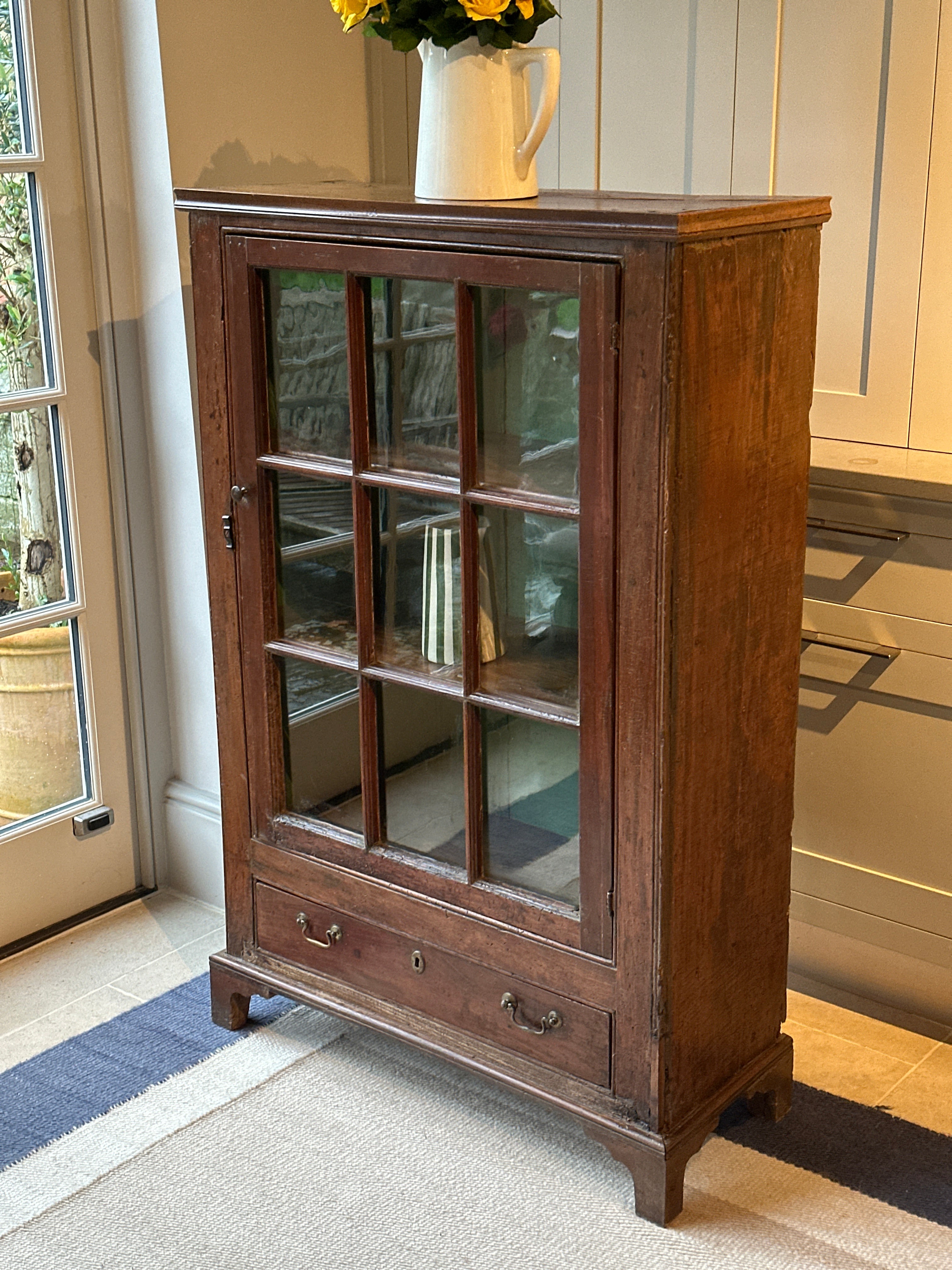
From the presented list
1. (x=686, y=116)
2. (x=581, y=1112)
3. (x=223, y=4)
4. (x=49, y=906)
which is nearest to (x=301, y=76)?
(x=223, y=4)

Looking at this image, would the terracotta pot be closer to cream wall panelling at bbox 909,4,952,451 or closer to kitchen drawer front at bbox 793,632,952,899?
kitchen drawer front at bbox 793,632,952,899

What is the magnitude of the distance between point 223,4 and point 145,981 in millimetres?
1659

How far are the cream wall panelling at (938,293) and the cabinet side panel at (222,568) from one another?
105cm

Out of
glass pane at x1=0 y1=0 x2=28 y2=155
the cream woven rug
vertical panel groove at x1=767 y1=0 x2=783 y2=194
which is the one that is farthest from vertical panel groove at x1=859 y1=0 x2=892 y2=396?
glass pane at x1=0 y1=0 x2=28 y2=155

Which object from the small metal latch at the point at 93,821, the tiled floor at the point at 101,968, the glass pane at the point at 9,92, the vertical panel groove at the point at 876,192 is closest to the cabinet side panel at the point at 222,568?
the tiled floor at the point at 101,968

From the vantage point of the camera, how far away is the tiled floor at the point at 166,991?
213cm

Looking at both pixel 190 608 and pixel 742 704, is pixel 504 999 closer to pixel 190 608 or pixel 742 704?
pixel 742 704

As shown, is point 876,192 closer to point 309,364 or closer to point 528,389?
point 528,389

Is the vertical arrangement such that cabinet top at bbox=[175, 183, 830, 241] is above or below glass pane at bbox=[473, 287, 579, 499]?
above

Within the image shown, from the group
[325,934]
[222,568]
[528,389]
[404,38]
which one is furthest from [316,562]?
[404,38]

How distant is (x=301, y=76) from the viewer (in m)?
2.46

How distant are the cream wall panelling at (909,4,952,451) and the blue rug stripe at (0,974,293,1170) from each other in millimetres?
1413

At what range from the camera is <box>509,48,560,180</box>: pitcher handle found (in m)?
1.76

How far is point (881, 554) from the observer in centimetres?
212
